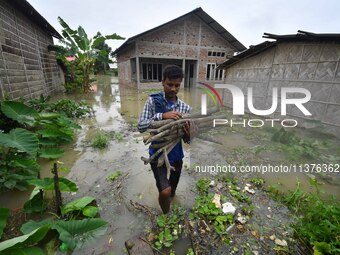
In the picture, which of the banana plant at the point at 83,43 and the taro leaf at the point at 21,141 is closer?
the taro leaf at the point at 21,141

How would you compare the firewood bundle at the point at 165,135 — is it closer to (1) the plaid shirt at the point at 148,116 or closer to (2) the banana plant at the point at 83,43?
(1) the plaid shirt at the point at 148,116

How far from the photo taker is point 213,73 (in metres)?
19.8

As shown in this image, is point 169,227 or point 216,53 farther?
point 216,53

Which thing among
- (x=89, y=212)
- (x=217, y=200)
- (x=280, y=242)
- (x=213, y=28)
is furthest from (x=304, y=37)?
(x=213, y=28)

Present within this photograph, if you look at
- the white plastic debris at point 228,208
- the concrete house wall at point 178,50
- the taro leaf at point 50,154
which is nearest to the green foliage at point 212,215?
the white plastic debris at point 228,208

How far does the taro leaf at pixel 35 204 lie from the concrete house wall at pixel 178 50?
14.8 metres

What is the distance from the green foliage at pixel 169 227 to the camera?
2.17 metres

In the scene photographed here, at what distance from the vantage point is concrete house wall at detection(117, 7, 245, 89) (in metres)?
16.0

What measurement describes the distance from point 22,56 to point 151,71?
12118mm

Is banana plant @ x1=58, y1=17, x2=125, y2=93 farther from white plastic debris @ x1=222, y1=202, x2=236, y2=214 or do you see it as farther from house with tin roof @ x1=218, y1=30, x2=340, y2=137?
white plastic debris @ x1=222, y1=202, x2=236, y2=214

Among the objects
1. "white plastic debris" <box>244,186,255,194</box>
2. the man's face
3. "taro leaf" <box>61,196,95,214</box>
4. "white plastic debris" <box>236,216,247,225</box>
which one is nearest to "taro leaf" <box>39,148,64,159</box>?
"taro leaf" <box>61,196,95,214</box>

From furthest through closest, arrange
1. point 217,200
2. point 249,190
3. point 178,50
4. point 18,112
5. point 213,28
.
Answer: point 213,28 < point 178,50 < point 249,190 < point 18,112 < point 217,200

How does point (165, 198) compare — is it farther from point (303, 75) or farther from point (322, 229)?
point (303, 75)

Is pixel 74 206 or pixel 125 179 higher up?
pixel 74 206
